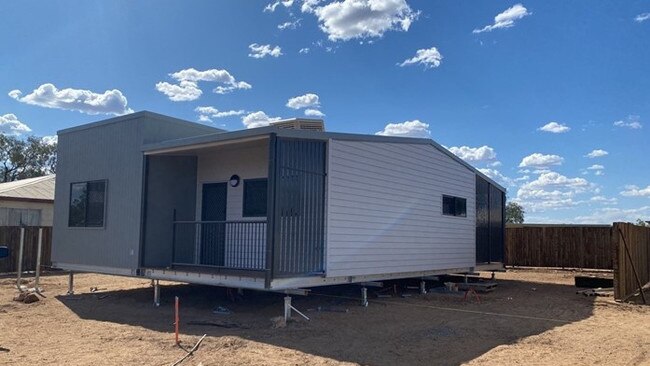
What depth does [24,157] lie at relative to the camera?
47188mm

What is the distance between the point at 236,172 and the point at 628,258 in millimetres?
9411

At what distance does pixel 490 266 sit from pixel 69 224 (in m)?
11.8

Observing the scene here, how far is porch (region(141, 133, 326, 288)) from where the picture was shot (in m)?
9.46

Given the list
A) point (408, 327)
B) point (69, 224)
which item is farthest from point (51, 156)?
point (408, 327)

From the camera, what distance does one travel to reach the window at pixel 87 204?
12578 mm

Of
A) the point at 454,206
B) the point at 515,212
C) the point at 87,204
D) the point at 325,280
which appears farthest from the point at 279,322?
the point at 515,212

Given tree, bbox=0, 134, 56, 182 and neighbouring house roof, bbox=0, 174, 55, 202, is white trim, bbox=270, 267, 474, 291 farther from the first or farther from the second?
tree, bbox=0, 134, 56, 182

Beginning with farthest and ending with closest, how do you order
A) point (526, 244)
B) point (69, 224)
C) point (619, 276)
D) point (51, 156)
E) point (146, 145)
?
1. point (51, 156)
2. point (526, 244)
3. point (69, 224)
4. point (619, 276)
5. point (146, 145)

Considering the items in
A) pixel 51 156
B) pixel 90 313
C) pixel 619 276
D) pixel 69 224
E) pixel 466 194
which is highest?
pixel 51 156

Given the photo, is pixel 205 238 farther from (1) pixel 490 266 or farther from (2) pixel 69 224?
(1) pixel 490 266

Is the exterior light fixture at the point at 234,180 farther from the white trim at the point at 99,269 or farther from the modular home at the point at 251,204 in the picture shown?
the white trim at the point at 99,269

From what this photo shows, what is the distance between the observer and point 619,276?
41.1 ft

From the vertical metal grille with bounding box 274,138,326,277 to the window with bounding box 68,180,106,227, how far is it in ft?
16.9

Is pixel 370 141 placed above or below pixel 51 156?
below
